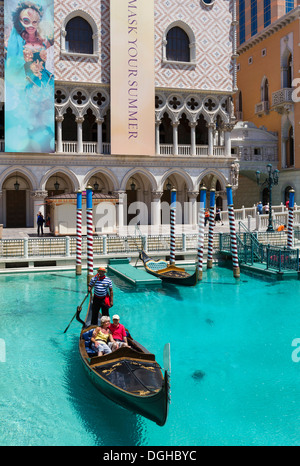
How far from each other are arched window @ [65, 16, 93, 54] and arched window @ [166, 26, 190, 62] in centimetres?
422

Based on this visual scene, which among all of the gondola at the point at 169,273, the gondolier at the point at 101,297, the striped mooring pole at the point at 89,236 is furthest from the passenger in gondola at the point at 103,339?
the striped mooring pole at the point at 89,236

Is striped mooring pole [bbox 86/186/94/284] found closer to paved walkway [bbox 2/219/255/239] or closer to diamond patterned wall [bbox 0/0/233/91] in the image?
paved walkway [bbox 2/219/255/239]

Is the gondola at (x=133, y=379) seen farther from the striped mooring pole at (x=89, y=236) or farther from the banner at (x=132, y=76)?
the banner at (x=132, y=76)

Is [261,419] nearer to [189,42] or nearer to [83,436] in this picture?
[83,436]

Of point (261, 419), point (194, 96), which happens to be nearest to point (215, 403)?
point (261, 419)

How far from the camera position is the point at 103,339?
716cm

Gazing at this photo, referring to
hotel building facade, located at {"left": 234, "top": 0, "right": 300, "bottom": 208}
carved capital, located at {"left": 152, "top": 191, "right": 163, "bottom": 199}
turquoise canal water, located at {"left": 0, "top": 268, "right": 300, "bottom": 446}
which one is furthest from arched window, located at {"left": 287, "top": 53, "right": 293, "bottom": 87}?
turquoise canal water, located at {"left": 0, "top": 268, "right": 300, "bottom": 446}

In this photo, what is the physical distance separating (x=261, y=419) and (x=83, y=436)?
217 centimetres

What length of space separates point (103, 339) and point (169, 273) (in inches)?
297

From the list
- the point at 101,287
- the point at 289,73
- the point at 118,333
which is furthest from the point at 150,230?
the point at 289,73

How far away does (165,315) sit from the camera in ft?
36.0

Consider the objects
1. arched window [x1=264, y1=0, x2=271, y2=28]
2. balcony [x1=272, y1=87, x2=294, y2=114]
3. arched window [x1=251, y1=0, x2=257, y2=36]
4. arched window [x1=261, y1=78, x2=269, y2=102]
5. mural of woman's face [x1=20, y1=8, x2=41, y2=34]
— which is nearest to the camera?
mural of woman's face [x1=20, y1=8, x2=41, y2=34]

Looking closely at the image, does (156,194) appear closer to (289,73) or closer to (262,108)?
(262,108)

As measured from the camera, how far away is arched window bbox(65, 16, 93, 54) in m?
23.6
